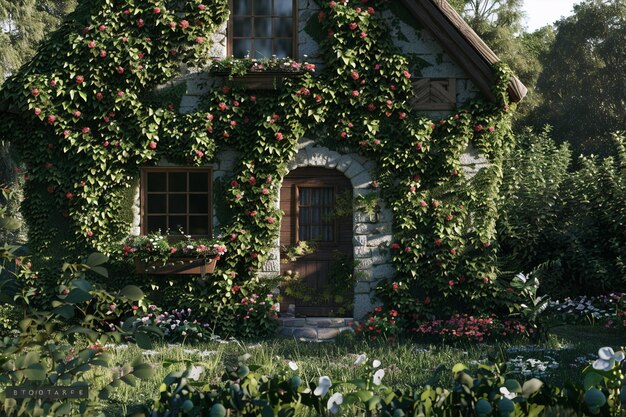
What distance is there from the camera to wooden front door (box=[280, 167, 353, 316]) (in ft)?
34.2

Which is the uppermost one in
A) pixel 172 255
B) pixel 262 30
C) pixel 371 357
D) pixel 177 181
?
pixel 262 30

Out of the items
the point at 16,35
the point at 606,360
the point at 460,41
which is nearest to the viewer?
the point at 606,360

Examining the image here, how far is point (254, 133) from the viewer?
10.1 meters

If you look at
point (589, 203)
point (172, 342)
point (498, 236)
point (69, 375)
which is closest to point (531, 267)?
point (498, 236)

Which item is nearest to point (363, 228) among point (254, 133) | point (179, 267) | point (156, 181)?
point (254, 133)

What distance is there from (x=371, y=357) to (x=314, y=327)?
183 centimetres

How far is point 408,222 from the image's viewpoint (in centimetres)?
1006

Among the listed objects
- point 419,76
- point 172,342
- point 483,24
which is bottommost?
point 172,342

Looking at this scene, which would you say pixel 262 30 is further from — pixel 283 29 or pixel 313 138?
pixel 313 138

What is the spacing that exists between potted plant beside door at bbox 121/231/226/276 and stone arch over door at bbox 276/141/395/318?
5.37 feet

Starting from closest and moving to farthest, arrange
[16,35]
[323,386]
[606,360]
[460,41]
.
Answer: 1. [606,360]
2. [323,386]
3. [460,41]
4. [16,35]

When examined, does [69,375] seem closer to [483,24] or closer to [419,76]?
[419,76]

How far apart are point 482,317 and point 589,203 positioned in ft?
14.5

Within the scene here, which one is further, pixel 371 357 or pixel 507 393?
pixel 371 357
